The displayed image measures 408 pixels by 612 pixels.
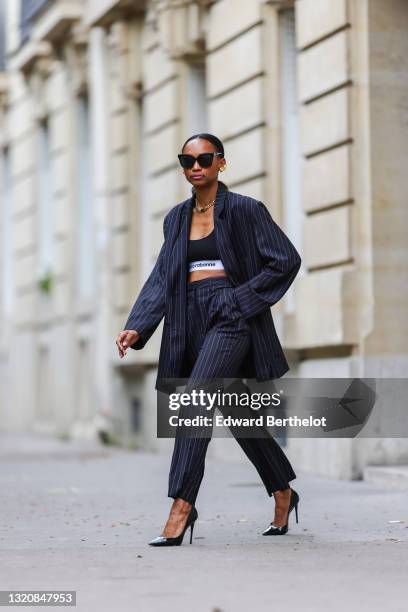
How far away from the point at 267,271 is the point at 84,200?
14090 mm

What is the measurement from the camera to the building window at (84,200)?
2120 cm

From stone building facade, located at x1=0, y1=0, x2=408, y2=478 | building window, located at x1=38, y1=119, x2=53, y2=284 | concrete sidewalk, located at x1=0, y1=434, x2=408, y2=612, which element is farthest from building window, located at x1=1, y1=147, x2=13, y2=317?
concrete sidewalk, located at x1=0, y1=434, x2=408, y2=612

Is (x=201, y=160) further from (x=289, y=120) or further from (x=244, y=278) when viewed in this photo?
(x=289, y=120)

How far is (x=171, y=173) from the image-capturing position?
16688 millimetres


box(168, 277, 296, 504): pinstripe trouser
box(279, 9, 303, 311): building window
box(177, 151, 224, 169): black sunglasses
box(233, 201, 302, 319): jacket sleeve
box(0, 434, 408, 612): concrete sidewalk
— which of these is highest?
box(279, 9, 303, 311): building window

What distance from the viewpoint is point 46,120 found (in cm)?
2373

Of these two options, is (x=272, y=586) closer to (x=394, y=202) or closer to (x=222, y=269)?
(x=222, y=269)

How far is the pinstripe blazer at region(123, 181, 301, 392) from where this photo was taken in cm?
745

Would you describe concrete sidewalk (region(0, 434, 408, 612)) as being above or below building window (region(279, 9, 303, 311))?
below

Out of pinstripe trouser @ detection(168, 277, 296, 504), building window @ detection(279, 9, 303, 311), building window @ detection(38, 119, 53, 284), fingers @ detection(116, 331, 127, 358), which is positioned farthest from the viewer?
building window @ detection(38, 119, 53, 284)

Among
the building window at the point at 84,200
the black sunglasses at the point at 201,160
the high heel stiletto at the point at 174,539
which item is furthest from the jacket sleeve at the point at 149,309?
the building window at the point at 84,200

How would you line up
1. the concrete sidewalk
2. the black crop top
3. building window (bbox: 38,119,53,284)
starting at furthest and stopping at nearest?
1. building window (bbox: 38,119,53,284)
2. the black crop top
3. the concrete sidewalk

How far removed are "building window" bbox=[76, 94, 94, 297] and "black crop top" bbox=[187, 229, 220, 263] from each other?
1359 cm

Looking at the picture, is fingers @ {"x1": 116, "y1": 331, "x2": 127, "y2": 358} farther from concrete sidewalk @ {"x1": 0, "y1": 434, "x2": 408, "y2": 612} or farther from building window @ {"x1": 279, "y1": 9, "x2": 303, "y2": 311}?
building window @ {"x1": 279, "y1": 9, "x2": 303, "y2": 311}
